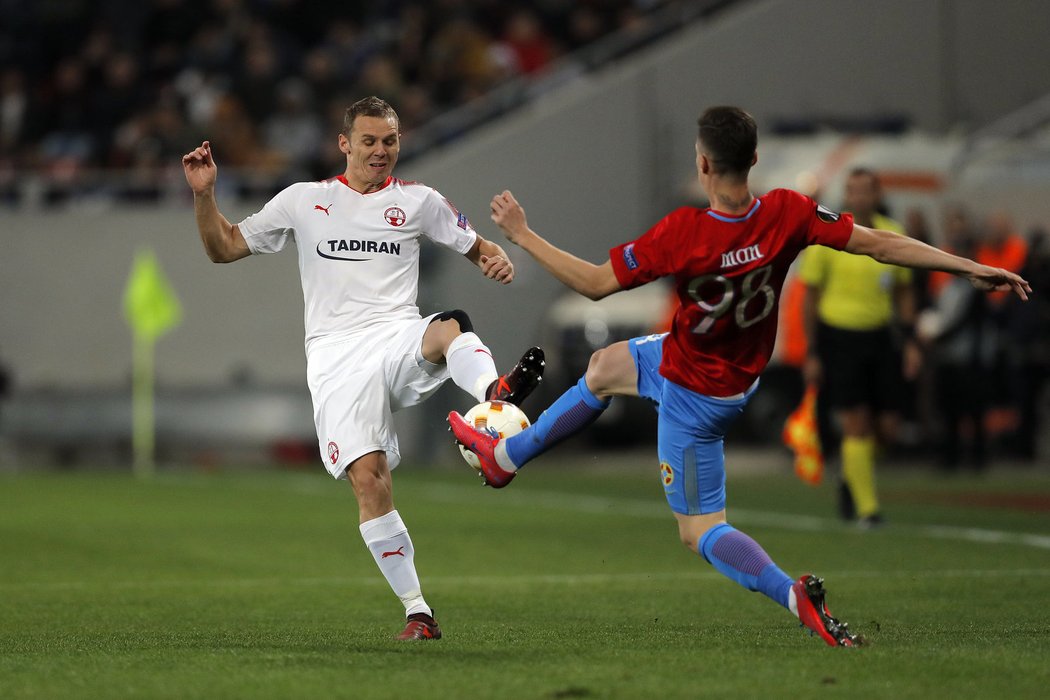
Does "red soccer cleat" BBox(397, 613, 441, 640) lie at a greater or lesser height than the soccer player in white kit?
lesser

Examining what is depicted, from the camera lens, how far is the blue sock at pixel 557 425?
7.40 meters

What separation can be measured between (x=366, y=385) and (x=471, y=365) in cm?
49

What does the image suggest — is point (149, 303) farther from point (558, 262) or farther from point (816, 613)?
point (816, 613)

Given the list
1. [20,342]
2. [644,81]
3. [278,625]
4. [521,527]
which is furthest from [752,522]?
[20,342]

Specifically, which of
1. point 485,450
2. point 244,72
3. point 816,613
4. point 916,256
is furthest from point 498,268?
point 244,72

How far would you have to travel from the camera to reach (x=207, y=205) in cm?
774

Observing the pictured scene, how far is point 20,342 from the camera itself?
82.3 ft

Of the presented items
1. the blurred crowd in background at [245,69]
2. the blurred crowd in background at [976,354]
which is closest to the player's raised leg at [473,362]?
the blurred crowd in background at [976,354]

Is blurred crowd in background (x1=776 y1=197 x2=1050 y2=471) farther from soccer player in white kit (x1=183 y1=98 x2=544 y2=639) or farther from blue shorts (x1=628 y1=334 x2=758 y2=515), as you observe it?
blue shorts (x1=628 y1=334 x2=758 y2=515)

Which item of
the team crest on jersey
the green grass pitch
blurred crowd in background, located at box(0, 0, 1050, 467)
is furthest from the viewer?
blurred crowd in background, located at box(0, 0, 1050, 467)

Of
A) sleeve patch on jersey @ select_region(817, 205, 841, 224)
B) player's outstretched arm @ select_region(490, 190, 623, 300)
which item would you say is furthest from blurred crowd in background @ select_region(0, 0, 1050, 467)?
player's outstretched arm @ select_region(490, 190, 623, 300)

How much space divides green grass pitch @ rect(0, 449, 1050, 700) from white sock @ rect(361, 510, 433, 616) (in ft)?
0.80

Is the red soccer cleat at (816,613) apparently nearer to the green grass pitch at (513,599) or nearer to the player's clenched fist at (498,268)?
the green grass pitch at (513,599)

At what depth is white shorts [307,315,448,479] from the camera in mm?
7648
